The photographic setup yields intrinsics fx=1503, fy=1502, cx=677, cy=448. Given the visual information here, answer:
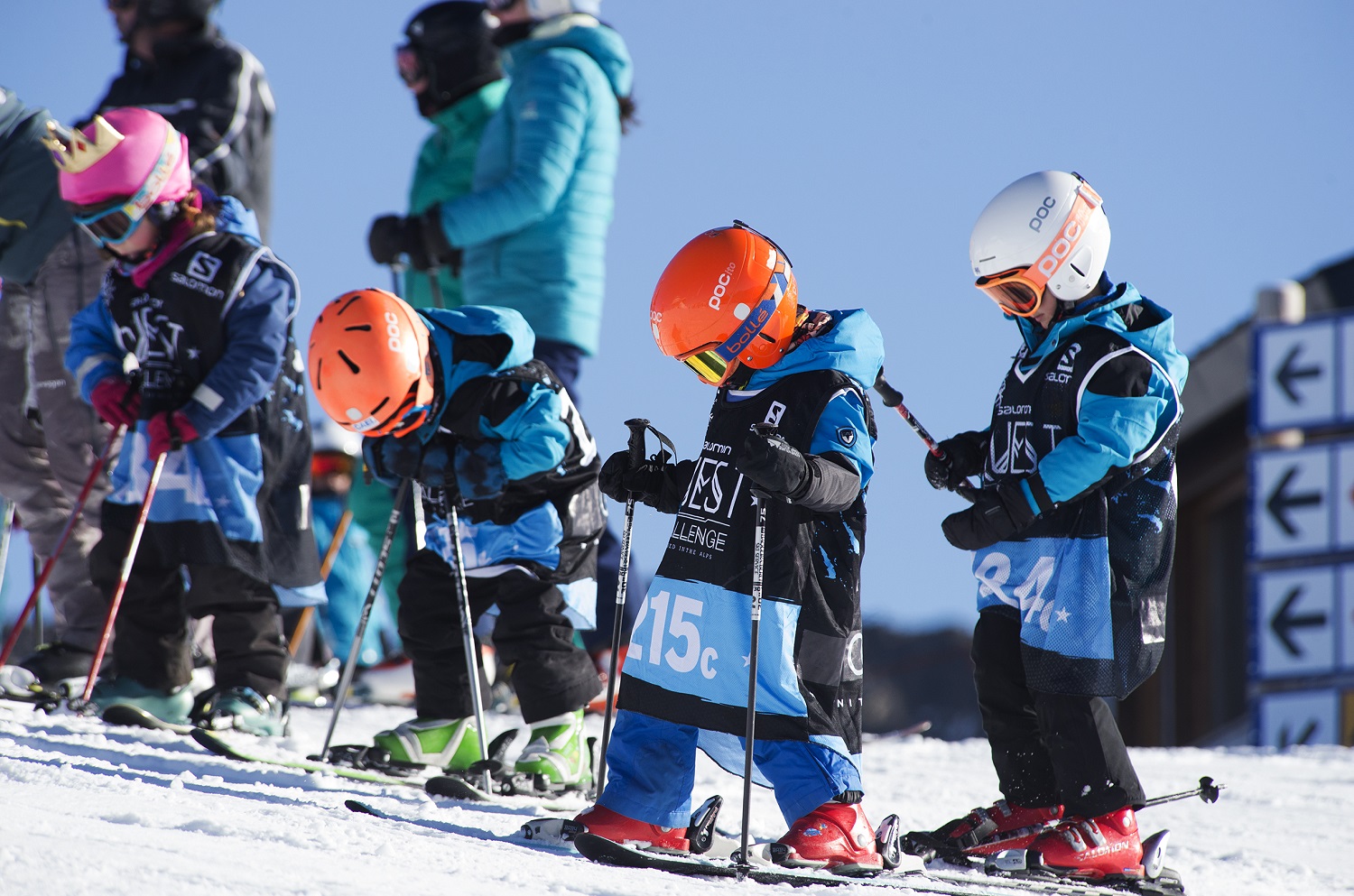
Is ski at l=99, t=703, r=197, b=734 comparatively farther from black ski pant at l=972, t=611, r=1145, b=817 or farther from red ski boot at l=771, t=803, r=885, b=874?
black ski pant at l=972, t=611, r=1145, b=817

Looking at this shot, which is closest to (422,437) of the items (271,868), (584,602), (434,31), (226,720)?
(584,602)

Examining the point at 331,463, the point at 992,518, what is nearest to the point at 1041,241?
the point at 992,518

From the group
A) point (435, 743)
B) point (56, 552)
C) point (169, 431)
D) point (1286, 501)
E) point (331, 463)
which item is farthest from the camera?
point (331, 463)

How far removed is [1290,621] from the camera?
9.75m

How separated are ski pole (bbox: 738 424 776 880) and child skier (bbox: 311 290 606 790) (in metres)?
1.23

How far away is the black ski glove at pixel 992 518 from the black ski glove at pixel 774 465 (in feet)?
2.43

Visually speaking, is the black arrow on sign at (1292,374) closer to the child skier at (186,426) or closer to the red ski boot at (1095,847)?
the red ski boot at (1095,847)

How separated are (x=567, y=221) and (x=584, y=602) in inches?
81.8

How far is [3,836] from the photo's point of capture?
8.60 ft

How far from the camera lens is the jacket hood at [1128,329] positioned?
420 centimetres

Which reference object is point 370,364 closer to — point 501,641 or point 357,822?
point 501,641

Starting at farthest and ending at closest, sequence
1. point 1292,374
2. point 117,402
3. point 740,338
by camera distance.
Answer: point 1292,374 → point 117,402 → point 740,338

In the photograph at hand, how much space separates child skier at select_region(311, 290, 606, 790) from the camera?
472cm

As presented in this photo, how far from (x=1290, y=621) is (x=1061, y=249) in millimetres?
6439
